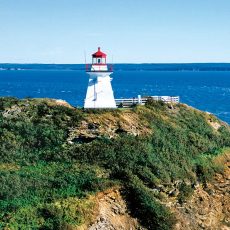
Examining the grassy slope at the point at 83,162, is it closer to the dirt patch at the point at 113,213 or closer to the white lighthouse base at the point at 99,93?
the dirt patch at the point at 113,213

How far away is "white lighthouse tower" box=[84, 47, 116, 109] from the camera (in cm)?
4066

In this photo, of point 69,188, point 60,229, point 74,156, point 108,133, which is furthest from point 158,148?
point 60,229

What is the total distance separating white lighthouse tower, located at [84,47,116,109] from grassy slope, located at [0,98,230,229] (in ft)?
9.75

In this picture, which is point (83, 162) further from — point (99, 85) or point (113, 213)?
point (99, 85)

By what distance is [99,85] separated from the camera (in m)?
40.9

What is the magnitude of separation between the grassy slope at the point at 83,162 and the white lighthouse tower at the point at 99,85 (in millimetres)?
2970

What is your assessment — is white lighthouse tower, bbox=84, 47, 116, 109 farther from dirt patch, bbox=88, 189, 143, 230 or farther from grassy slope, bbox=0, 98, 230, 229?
dirt patch, bbox=88, 189, 143, 230

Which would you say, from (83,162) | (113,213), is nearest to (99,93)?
(83,162)

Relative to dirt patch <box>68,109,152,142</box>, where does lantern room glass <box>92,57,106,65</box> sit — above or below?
above

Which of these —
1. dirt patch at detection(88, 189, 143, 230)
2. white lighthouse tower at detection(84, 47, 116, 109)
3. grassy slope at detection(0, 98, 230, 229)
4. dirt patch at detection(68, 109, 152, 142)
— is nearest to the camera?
grassy slope at detection(0, 98, 230, 229)

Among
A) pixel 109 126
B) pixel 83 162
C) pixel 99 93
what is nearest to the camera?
pixel 83 162

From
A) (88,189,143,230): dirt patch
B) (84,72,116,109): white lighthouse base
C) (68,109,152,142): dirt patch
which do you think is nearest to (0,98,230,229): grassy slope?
(68,109,152,142): dirt patch

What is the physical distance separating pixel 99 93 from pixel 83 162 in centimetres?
961

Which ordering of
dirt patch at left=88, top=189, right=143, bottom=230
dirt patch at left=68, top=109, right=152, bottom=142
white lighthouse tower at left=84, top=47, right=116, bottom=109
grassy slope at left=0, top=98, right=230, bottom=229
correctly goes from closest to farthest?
grassy slope at left=0, top=98, right=230, bottom=229
dirt patch at left=88, top=189, right=143, bottom=230
dirt patch at left=68, top=109, right=152, bottom=142
white lighthouse tower at left=84, top=47, right=116, bottom=109
